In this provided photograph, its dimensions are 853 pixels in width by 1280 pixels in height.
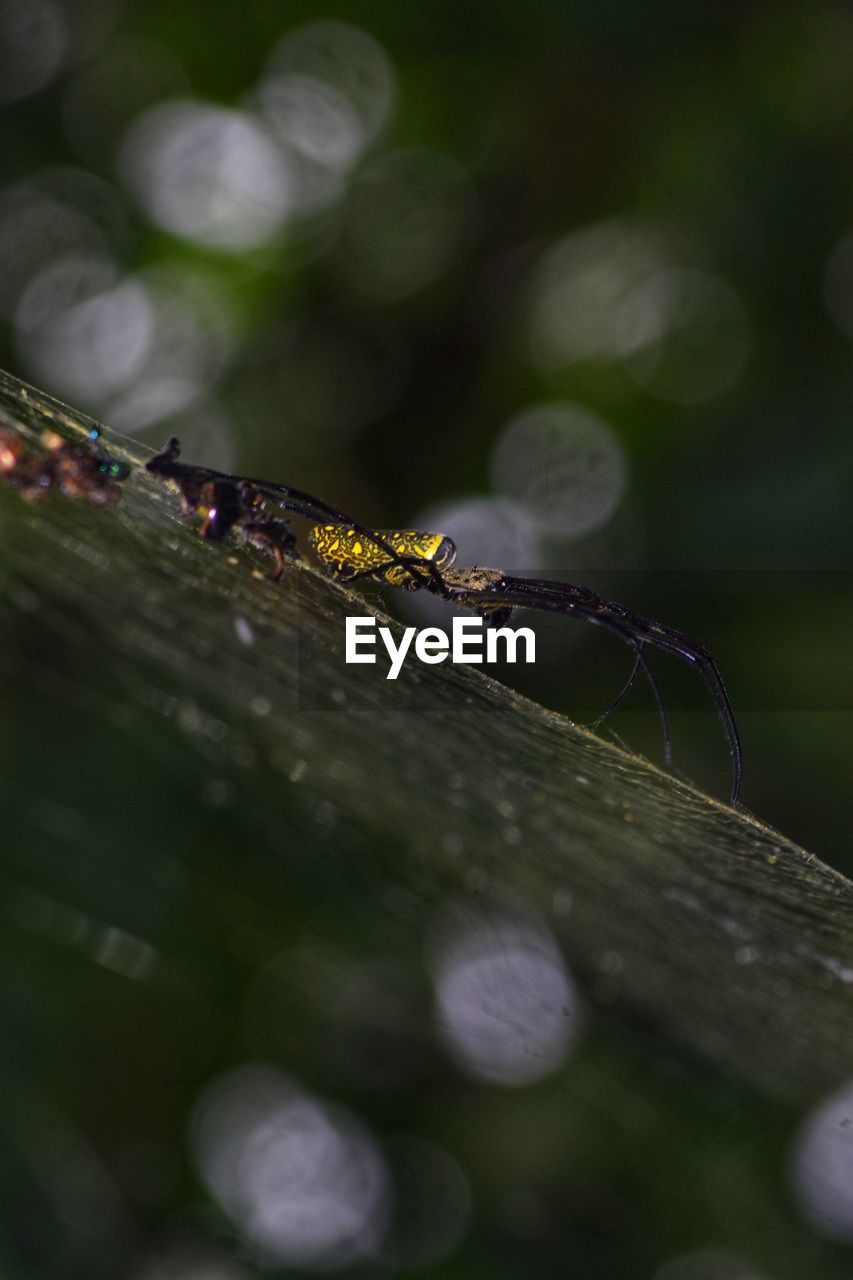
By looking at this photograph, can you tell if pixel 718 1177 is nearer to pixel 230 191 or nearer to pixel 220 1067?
pixel 220 1067

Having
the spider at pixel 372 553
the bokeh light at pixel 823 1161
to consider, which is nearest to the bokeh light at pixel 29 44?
the spider at pixel 372 553

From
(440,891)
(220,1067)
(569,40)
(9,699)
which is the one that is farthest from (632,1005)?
(569,40)

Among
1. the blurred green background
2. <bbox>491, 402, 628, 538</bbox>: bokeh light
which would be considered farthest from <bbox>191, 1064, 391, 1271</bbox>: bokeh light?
<bbox>491, 402, 628, 538</bbox>: bokeh light

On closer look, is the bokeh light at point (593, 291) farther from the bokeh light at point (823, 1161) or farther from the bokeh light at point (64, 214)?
the bokeh light at point (823, 1161)

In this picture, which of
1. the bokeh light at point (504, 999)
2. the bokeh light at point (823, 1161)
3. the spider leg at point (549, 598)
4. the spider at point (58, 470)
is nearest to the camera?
the spider at point (58, 470)

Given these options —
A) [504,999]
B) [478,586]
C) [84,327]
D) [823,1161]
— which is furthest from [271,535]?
[823,1161]

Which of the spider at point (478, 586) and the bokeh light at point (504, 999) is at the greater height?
the spider at point (478, 586)
